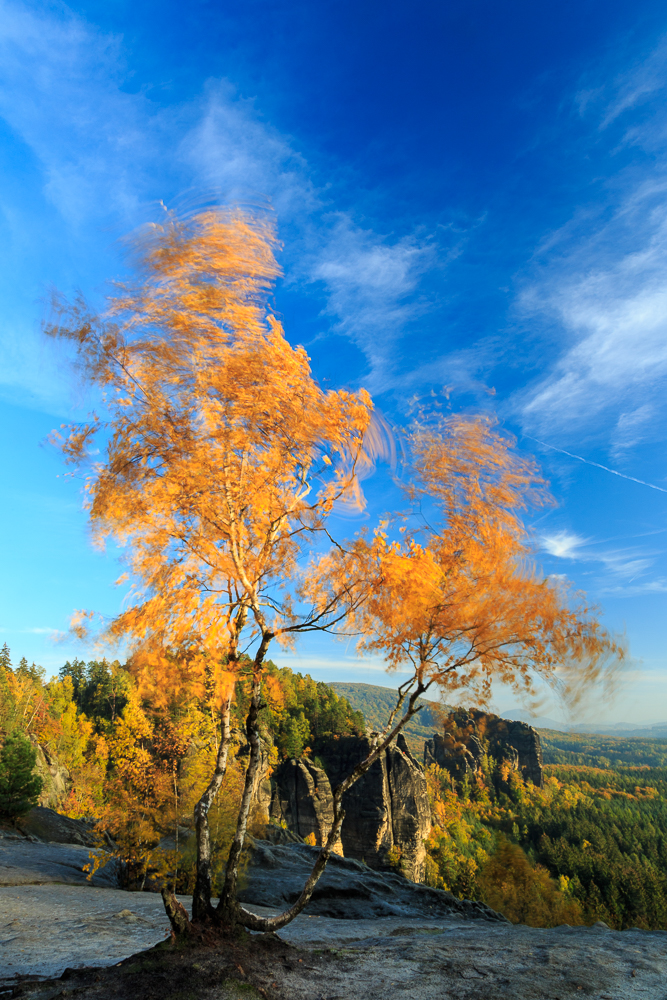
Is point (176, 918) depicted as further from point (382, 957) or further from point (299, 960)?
point (382, 957)

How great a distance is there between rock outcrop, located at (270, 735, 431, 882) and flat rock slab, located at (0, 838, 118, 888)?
119 ft

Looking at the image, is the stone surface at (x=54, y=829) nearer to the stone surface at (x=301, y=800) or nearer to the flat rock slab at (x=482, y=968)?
the flat rock slab at (x=482, y=968)

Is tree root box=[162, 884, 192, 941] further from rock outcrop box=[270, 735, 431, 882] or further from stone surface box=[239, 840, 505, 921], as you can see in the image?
rock outcrop box=[270, 735, 431, 882]

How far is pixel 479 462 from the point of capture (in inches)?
371

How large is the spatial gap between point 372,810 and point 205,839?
53.5m

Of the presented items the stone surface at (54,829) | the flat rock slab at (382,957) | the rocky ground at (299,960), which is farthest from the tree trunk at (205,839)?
the stone surface at (54,829)

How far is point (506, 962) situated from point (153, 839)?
428 inches

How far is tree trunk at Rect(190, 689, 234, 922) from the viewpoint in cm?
682

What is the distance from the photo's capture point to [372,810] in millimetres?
51625

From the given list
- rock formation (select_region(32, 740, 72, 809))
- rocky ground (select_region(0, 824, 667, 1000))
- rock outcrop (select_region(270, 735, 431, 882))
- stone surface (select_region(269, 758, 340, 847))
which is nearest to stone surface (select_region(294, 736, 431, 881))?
rock outcrop (select_region(270, 735, 431, 882))

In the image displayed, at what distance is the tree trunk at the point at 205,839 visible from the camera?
6.82 m

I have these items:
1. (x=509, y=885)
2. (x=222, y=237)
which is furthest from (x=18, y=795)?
(x=509, y=885)

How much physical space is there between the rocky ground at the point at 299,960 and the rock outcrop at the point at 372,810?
141ft

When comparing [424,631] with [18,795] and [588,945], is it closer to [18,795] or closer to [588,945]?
[588,945]
